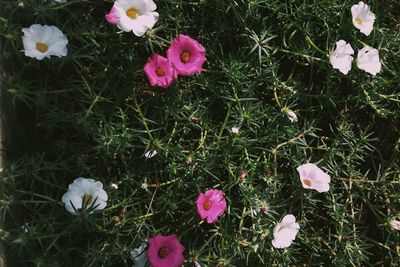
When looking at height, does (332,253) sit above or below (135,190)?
below

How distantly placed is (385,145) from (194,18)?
0.83m

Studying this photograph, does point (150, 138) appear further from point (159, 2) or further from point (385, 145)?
point (385, 145)

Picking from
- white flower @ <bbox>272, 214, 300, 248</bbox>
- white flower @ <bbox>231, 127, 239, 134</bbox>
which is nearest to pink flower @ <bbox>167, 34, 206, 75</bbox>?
white flower @ <bbox>231, 127, 239, 134</bbox>

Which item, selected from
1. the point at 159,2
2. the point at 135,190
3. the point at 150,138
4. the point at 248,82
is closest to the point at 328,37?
the point at 248,82

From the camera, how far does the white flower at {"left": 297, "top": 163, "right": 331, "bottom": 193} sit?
1.74 meters

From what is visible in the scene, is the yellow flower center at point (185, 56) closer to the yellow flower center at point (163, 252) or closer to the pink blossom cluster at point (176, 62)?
the pink blossom cluster at point (176, 62)

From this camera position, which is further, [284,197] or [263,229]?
[284,197]

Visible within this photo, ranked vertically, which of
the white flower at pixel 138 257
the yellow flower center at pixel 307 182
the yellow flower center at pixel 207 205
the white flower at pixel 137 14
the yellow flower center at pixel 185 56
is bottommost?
the white flower at pixel 138 257

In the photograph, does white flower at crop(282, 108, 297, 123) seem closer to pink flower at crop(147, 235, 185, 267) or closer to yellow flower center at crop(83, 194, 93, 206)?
pink flower at crop(147, 235, 185, 267)

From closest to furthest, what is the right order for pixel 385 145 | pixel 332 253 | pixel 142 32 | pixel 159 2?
pixel 142 32 → pixel 159 2 → pixel 332 253 → pixel 385 145

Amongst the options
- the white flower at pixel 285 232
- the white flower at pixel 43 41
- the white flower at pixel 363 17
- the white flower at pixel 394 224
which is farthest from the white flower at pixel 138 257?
the white flower at pixel 363 17

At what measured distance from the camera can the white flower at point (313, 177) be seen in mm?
1744

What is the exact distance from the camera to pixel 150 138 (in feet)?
5.45

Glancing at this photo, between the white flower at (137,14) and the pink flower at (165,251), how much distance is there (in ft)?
1.93
